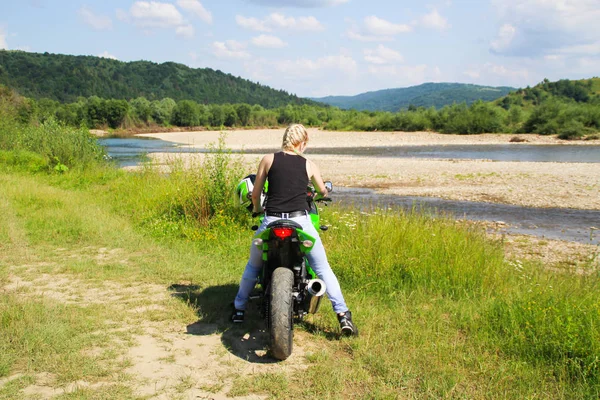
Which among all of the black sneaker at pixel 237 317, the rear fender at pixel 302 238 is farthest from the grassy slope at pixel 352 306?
the rear fender at pixel 302 238

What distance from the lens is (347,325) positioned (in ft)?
14.4

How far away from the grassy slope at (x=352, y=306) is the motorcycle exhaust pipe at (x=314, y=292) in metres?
0.41

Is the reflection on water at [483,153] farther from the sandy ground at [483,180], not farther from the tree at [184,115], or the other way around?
the tree at [184,115]

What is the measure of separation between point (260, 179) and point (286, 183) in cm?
28

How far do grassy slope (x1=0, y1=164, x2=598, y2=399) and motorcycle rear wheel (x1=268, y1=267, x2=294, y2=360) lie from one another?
0.23 meters

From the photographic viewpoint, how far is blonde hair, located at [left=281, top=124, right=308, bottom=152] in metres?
4.21

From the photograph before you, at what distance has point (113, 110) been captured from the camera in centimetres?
10575

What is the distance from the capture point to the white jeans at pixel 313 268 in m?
4.17

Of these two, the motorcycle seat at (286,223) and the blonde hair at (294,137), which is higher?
the blonde hair at (294,137)

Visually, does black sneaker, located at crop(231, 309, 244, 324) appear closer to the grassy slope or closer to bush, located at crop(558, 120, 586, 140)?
the grassy slope

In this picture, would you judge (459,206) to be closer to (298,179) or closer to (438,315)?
(438,315)

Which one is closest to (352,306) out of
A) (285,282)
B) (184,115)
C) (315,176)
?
(285,282)

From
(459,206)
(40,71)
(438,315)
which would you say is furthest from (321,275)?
(40,71)

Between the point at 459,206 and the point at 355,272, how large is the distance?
10950 millimetres
